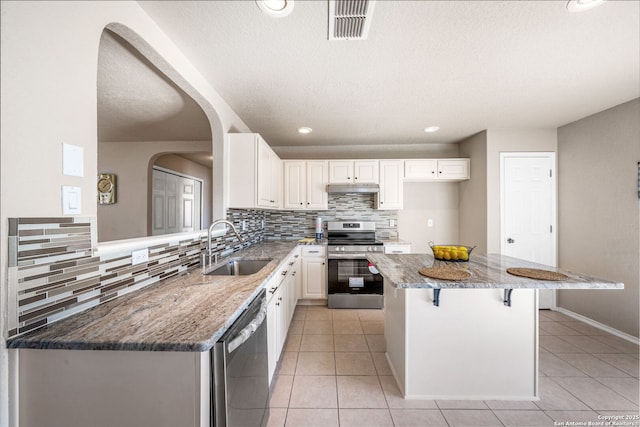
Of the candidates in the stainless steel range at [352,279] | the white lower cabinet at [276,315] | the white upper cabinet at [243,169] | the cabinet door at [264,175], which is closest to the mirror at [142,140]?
the white upper cabinet at [243,169]

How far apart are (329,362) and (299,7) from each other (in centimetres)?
252

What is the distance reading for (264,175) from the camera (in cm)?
281

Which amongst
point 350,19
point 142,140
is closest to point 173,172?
point 142,140

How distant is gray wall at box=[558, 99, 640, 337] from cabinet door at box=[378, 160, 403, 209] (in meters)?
1.97

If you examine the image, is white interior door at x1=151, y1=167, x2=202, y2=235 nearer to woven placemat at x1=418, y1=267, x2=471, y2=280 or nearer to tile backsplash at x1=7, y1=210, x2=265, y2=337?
tile backsplash at x1=7, y1=210, x2=265, y2=337

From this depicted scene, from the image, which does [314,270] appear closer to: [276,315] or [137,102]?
[276,315]

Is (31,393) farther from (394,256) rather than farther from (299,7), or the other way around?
(394,256)

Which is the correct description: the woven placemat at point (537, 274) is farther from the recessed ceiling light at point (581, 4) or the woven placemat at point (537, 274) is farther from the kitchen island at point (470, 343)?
the recessed ceiling light at point (581, 4)

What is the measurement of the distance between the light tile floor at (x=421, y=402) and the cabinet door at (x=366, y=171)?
2042 mm

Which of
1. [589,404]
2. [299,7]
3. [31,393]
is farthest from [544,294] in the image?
[31,393]

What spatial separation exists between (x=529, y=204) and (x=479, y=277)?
2579 millimetres

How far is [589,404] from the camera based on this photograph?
174 centimetres

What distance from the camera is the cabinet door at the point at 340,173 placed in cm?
385

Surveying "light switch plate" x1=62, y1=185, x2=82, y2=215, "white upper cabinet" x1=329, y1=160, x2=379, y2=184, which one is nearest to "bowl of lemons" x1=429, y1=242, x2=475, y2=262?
"white upper cabinet" x1=329, y1=160, x2=379, y2=184
